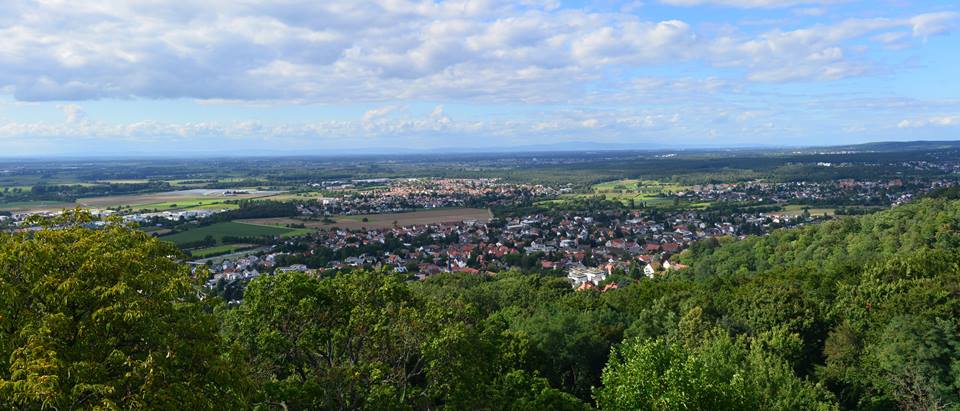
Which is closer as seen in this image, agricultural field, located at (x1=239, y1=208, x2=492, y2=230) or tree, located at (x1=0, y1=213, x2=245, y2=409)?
tree, located at (x1=0, y1=213, x2=245, y2=409)

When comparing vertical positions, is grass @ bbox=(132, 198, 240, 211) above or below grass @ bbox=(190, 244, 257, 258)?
above

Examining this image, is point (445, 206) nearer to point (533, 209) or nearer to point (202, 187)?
point (533, 209)

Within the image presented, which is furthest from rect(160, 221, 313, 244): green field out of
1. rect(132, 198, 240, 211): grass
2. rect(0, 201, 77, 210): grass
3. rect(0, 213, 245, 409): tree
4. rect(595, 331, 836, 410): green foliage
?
rect(0, 213, 245, 409): tree

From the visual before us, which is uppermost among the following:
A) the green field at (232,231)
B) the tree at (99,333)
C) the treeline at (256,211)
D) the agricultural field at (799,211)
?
the tree at (99,333)

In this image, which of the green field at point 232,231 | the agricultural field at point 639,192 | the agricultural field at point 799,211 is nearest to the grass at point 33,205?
the green field at point 232,231

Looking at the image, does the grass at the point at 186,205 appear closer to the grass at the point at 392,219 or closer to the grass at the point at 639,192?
the grass at the point at 392,219

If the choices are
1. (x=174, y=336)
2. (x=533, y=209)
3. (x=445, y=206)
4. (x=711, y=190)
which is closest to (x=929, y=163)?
(x=711, y=190)

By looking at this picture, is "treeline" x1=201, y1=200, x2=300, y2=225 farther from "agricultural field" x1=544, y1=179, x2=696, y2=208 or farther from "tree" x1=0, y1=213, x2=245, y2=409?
"tree" x1=0, y1=213, x2=245, y2=409
